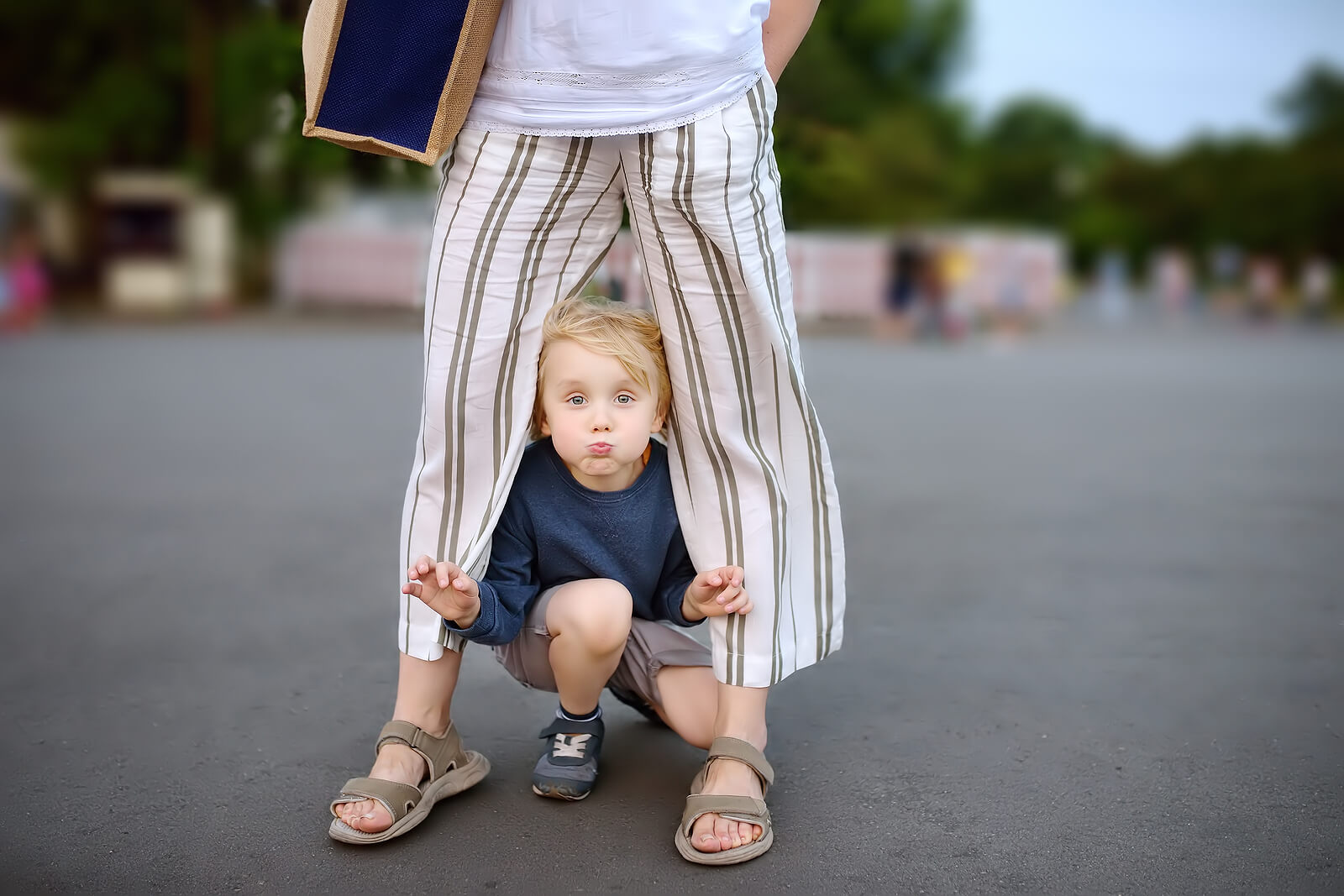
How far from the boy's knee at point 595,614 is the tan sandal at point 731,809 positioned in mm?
246

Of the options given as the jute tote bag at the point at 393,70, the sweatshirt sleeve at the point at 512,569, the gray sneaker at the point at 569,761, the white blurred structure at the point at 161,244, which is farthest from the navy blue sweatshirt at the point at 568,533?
the white blurred structure at the point at 161,244

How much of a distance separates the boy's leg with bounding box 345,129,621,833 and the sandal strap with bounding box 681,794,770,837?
45cm

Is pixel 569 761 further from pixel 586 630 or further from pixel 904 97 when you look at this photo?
pixel 904 97

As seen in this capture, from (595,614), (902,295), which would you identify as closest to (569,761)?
(595,614)

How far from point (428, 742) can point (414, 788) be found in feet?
0.29

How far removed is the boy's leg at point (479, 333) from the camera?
215cm

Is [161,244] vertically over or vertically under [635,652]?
under

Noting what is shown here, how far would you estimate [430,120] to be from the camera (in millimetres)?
2094

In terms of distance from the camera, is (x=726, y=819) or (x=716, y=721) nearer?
(x=726, y=819)

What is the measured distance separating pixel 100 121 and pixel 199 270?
3.09 metres

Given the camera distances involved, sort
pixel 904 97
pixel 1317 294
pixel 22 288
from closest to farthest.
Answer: pixel 22 288 → pixel 1317 294 → pixel 904 97

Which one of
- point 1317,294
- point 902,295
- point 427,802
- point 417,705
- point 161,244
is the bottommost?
point 1317,294

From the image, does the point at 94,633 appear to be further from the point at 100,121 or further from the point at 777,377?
the point at 100,121

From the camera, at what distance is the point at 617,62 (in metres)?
2.04
